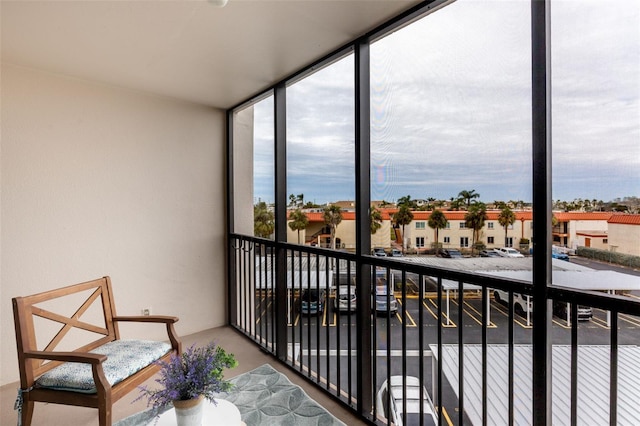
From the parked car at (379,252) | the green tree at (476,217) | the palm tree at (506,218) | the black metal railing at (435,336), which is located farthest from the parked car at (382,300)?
the palm tree at (506,218)

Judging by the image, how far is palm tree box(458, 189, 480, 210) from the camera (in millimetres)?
1507

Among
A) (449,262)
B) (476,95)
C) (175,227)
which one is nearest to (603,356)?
(449,262)

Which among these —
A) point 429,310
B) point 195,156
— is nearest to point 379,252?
point 429,310

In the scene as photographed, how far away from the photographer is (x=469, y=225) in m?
1.53

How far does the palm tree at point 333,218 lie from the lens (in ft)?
7.59

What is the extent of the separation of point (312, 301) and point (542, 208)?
5.88 feet

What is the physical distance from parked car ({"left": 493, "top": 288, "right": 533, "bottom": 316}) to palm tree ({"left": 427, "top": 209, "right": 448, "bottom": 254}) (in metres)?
0.35

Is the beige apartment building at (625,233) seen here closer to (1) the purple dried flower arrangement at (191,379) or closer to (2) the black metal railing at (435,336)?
(2) the black metal railing at (435,336)

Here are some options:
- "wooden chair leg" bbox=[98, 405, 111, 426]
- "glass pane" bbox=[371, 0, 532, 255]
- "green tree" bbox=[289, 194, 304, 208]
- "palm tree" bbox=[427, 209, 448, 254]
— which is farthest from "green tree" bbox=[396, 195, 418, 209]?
"wooden chair leg" bbox=[98, 405, 111, 426]

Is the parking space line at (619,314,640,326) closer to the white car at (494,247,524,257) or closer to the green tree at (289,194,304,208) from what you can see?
the white car at (494,247,524,257)

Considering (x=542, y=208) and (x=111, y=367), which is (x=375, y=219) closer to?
(x=542, y=208)

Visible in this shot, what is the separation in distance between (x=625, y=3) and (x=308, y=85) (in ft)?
6.19

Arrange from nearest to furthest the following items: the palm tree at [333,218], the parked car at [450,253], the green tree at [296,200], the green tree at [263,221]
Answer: the parked car at [450,253] < the palm tree at [333,218] < the green tree at [296,200] < the green tree at [263,221]

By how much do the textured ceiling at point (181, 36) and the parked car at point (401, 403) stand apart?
2.13 m
